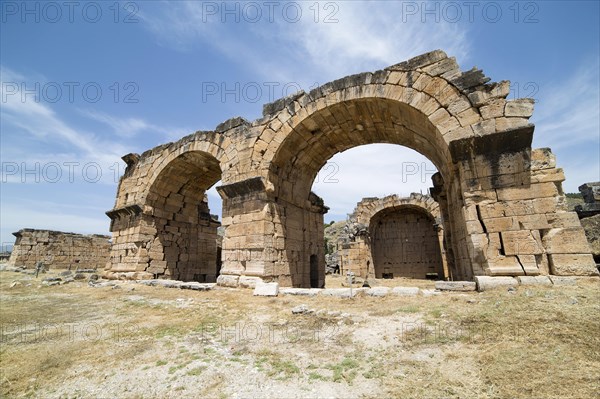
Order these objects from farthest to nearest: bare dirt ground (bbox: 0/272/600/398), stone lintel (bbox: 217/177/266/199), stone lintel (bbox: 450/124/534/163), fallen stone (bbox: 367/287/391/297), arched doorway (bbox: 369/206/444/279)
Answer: arched doorway (bbox: 369/206/444/279), stone lintel (bbox: 217/177/266/199), fallen stone (bbox: 367/287/391/297), stone lintel (bbox: 450/124/534/163), bare dirt ground (bbox: 0/272/600/398)

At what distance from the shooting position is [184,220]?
41.2 feet

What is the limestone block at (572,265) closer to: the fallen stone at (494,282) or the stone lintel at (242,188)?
the fallen stone at (494,282)

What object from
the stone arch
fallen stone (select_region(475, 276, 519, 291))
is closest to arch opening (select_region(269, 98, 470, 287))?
fallen stone (select_region(475, 276, 519, 291))

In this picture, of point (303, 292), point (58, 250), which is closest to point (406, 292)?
point (303, 292)

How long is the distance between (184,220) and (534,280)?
11.8 m

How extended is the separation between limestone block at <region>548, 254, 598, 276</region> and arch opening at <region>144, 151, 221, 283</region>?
9.53 meters

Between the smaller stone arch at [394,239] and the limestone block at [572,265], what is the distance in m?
12.2

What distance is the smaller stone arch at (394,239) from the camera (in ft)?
56.6

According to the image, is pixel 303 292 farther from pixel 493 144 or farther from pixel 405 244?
pixel 405 244

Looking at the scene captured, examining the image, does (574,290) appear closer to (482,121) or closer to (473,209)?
(473,209)

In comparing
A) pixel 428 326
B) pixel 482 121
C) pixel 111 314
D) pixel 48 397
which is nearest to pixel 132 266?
pixel 111 314

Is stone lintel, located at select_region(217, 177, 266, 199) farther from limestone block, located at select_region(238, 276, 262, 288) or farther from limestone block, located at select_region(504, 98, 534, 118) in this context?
limestone block, located at select_region(504, 98, 534, 118)

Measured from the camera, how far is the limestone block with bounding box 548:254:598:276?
4781 millimetres

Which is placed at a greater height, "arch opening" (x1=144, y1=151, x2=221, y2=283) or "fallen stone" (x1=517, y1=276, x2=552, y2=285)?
"arch opening" (x1=144, y1=151, x2=221, y2=283)
